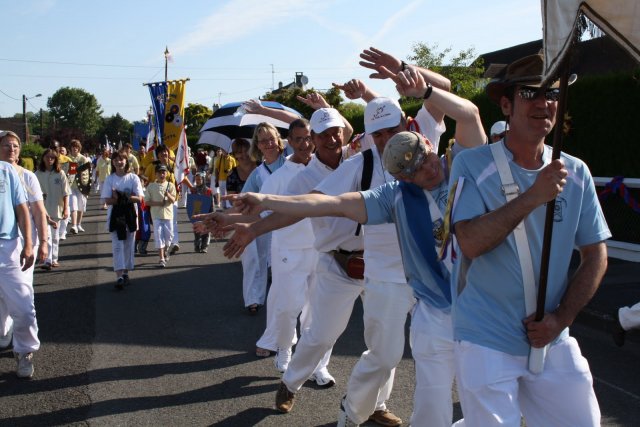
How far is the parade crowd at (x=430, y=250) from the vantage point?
2.91 meters

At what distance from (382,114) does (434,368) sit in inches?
63.3

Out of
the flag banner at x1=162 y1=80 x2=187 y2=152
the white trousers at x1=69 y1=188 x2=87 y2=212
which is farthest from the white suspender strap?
the white trousers at x1=69 y1=188 x2=87 y2=212

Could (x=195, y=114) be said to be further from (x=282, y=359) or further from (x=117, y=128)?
(x=117, y=128)

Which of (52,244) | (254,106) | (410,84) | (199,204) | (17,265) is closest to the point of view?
(410,84)

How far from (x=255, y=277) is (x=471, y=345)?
20.2ft

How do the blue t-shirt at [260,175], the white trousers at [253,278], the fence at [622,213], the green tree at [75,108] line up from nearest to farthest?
1. the blue t-shirt at [260,175]
2. the white trousers at [253,278]
3. the fence at [622,213]
4. the green tree at [75,108]

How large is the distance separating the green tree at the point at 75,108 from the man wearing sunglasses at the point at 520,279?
171499mm

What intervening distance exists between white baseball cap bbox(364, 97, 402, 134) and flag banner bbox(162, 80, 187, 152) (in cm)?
1269

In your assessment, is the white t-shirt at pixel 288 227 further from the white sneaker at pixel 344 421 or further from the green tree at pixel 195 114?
the green tree at pixel 195 114

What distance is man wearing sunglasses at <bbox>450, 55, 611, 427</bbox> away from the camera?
2.89m

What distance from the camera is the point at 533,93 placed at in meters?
2.96

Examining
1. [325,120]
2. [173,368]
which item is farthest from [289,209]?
[173,368]

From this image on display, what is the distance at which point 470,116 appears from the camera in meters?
4.04

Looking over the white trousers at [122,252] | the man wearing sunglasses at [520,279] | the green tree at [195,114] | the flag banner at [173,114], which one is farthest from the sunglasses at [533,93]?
the green tree at [195,114]
